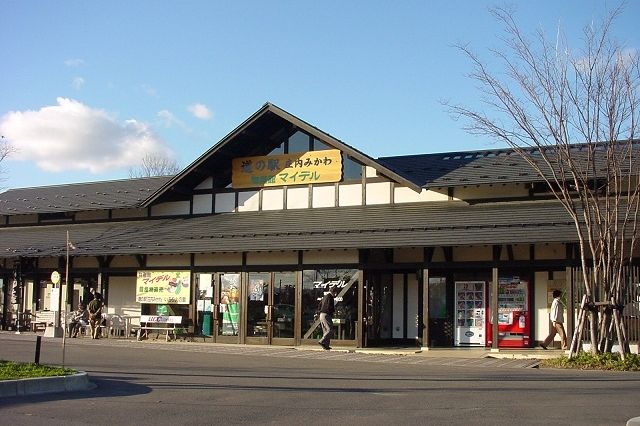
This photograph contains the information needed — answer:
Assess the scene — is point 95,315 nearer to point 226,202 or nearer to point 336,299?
point 226,202

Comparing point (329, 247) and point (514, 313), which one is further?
point (514, 313)

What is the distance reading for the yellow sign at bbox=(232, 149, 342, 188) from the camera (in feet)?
82.7

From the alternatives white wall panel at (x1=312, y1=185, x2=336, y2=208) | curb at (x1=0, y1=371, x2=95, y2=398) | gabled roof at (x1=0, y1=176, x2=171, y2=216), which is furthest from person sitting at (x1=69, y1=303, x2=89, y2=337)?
curb at (x1=0, y1=371, x2=95, y2=398)

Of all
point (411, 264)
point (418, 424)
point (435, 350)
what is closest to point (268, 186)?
point (411, 264)

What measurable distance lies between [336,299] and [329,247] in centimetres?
191

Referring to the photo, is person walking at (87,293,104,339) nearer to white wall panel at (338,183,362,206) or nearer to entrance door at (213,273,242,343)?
entrance door at (213,273,242,343)

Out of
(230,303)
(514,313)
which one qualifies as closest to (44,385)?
(230,303)

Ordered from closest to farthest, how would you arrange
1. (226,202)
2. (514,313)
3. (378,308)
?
(514,313), (378,308), (226,202)

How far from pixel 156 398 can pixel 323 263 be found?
12308 millimetres

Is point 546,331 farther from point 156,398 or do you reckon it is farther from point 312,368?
point 156,398

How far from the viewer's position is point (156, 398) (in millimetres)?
11664

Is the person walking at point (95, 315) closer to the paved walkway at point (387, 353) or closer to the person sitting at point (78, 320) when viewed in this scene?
the person sitting at point (78, 320)

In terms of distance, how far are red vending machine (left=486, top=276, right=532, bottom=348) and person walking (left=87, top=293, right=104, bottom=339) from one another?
1295 cm

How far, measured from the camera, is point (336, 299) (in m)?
23.2
